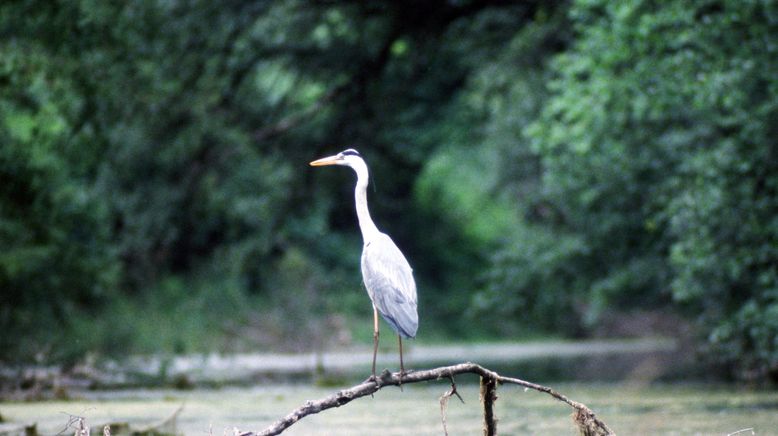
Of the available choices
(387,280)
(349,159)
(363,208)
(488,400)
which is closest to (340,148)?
(349,159)

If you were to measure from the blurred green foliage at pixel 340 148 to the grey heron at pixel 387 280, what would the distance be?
5738 mm

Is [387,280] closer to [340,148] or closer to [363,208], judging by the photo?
[363,208]

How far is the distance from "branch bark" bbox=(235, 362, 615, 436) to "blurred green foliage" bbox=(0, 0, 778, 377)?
5.98m

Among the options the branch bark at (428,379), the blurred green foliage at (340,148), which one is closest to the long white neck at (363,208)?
the branch bark at (428,379)

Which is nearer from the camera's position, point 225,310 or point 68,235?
point 68,235

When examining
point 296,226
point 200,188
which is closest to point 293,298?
point 200,188

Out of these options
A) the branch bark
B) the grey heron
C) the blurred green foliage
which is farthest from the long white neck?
the blurred green foliage

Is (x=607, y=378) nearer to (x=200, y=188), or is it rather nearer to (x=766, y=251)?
(x=766, y=251)

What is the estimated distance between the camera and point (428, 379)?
5402 mm

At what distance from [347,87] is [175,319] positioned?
533 centimetres

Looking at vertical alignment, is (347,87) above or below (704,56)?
above

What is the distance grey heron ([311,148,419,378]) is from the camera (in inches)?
238

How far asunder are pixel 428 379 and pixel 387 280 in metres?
0.89

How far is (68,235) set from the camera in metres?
15.5
